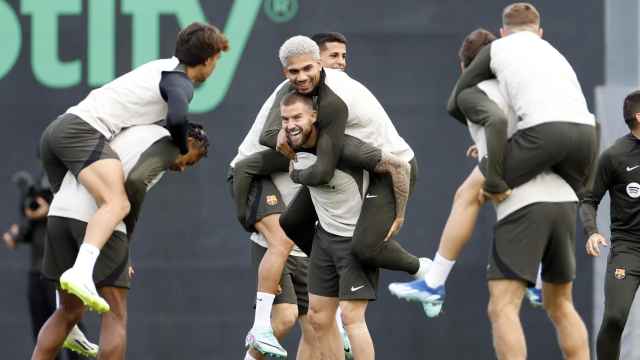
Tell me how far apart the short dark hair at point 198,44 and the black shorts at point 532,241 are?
1.78m

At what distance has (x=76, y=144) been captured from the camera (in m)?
7.15

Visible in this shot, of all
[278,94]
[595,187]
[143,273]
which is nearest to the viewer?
[278,94]

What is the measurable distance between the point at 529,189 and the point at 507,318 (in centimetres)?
66

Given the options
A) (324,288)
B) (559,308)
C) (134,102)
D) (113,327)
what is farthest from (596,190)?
(113,327)

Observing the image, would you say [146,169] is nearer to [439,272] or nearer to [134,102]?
[134,102]

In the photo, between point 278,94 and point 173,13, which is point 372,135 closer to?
point 278,94

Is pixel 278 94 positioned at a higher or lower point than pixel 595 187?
higher

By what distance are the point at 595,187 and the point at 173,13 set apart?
368 centimetres

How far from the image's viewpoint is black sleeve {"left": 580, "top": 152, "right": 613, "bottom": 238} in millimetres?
8344

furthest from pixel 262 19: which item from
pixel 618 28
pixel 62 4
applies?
pixel 618 28

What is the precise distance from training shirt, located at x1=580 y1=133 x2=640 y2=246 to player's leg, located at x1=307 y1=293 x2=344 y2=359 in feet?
5.99

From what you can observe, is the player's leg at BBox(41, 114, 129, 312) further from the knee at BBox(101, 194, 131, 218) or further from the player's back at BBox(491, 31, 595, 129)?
the player's back at BBox(491, 31, 595, 129)

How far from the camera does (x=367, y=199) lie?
7.18m

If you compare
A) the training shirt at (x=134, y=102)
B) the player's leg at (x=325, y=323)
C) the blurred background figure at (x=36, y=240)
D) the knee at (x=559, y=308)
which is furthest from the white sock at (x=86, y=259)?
the blurred background figure at (x=36, y=240)
